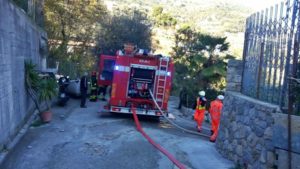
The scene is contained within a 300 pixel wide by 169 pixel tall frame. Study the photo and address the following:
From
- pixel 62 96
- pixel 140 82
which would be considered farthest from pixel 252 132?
pixel 62 96

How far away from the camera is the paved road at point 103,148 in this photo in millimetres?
9344

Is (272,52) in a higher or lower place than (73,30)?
lower

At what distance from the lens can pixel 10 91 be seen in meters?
10.6

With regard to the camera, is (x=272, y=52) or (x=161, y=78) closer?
(x=272, y=52)

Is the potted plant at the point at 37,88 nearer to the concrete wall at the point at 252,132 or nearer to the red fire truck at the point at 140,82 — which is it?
the red fire truck at the point at 140,82

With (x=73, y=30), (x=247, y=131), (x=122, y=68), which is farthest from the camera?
(x=73, y=30)

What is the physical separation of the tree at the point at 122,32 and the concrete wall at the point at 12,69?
18.8 meters

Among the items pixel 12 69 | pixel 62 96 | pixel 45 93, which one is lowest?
pixel 62 96

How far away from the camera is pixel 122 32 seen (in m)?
34.1

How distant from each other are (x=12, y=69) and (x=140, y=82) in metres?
6.09

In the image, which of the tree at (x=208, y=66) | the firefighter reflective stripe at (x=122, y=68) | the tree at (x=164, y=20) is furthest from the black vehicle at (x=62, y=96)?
the tree at (x=164, y=20)

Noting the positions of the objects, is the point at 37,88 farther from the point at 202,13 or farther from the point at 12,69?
the point at 202,13

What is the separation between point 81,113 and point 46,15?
51.0 feet

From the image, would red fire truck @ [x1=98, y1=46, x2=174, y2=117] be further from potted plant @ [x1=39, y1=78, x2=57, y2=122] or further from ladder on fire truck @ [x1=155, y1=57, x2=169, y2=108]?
potted plant @ [x1=39, y1=78, x2=57, y2=122]
